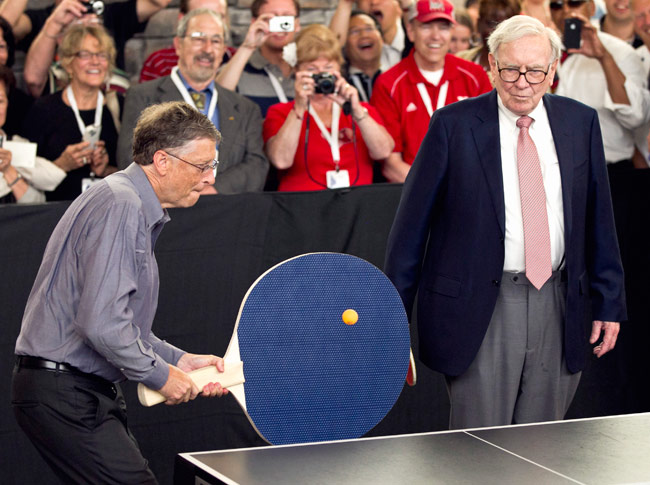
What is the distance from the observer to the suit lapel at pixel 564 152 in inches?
140

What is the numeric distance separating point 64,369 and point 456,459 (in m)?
1.16

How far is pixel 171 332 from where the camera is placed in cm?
459

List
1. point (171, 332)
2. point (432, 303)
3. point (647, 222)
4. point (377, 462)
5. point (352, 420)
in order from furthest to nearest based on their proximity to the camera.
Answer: point (647, 222)
point (171, 332)
point (432, 303)
point (352, 420)
point (377, 462)

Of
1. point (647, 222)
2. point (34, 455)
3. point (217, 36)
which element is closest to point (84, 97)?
point (217, 36)

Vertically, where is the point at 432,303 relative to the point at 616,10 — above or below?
below

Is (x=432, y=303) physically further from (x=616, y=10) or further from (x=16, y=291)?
(x=616, y=10)

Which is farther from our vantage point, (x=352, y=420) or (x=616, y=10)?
(x=616, y=10)

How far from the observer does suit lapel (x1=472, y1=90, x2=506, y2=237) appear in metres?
3.53

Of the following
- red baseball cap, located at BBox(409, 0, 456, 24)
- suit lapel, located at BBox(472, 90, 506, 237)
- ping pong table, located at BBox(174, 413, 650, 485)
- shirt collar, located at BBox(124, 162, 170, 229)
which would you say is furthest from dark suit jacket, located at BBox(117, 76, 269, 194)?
ping pong table, located at BBox(174, 413, 650, 485)

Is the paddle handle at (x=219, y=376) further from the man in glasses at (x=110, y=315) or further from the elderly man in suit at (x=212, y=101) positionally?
the elderly man in suit at (x=212, y=101)

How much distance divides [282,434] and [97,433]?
0.55m

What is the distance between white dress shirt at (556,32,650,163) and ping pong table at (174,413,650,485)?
10.6 feet

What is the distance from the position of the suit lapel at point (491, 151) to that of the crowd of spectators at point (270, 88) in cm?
162

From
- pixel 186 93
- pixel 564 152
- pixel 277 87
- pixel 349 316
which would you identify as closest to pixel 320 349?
pixel 349 316
